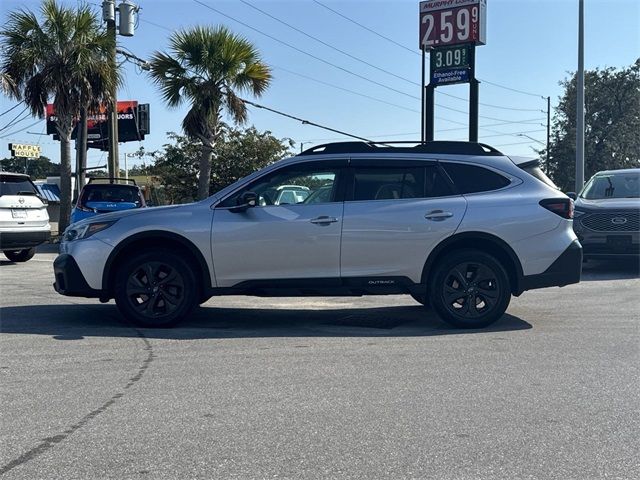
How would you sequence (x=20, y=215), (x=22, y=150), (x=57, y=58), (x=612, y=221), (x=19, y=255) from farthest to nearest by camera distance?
(x=22, y=150)
(x=57, y=58)
(x=19, y=255)
(x=20, y=215)
(x=612, y=221)

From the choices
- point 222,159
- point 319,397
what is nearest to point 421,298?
point 319,397

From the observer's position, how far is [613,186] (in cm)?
1275

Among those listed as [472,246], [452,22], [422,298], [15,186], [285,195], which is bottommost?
[422,298]

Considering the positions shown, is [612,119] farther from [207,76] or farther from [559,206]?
[559,206]

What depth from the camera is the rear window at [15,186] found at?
1261 centimetres

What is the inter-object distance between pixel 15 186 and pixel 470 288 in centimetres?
949

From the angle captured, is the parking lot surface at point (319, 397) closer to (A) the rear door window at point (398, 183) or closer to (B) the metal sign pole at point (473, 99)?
(A) the rear door window at point (398, 183)

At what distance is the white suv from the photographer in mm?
6953

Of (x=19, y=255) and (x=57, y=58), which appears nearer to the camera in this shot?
(x=19, y=255)

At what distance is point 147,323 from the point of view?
707cm

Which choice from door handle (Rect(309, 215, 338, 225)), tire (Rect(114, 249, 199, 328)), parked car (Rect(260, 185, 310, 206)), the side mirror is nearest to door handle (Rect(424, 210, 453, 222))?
door handle (Rect(309, 215, 338, 225))

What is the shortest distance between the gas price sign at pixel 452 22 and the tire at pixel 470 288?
1462cm

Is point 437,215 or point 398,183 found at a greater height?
point 398,183

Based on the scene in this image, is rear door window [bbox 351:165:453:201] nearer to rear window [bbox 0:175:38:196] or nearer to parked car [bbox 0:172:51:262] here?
parked car [bbox 0:172:51:262]
